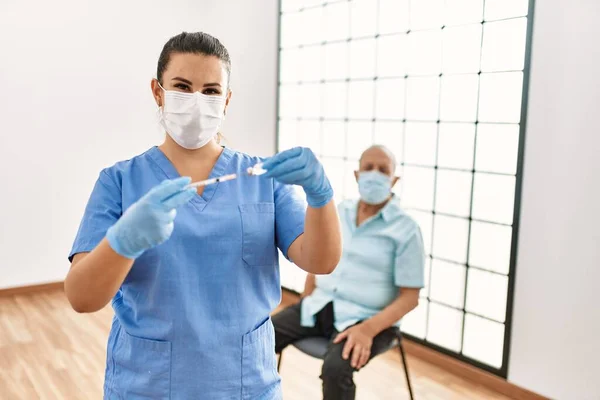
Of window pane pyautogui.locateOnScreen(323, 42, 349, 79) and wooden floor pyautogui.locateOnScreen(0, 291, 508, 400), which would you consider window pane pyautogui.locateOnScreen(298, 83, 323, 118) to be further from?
wooden floor pyautogui.locateOnScreen(0, 291, 508, 400)

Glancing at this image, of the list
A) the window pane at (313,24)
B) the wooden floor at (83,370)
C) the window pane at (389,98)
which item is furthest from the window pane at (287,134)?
the wooden floor at (83,370)

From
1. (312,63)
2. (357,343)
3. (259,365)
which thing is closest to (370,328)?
(357,343)

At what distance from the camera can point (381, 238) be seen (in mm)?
2168

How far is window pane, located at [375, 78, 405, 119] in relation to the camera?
315 centimetres

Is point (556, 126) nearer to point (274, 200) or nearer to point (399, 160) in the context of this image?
point (399, 160)

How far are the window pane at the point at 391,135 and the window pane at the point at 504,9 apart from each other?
0.79 meters

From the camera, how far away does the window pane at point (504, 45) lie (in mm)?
2503

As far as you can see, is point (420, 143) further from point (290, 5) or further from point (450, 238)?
point (290, 5)

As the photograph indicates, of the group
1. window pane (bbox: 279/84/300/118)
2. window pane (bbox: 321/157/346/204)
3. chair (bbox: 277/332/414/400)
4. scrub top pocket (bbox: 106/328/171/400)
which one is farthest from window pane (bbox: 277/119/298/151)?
scrub top pocket (bbox: 106/328/171/400)

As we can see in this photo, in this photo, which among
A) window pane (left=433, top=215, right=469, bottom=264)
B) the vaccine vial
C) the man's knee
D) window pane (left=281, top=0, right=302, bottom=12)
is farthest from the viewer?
window pane (left=281, top=0, right=302, bottom=12)

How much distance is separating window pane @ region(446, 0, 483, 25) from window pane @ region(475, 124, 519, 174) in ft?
1.79

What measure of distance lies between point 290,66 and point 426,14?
4.68 ft

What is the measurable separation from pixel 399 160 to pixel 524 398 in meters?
1.41

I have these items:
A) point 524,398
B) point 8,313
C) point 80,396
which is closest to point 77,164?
point 8,313
